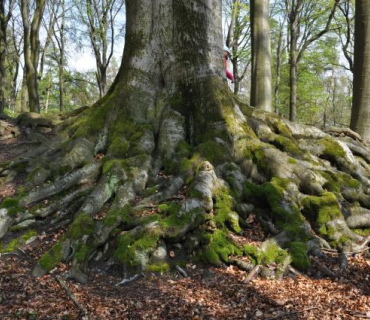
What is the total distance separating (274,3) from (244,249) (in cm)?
2626

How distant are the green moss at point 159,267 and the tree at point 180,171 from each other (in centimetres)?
1

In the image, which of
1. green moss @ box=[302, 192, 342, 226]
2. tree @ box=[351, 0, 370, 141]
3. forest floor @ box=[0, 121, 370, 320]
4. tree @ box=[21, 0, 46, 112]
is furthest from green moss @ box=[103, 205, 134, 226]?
tree @ box=[21, 0, 46, 112]

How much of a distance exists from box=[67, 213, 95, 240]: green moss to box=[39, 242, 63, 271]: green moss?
0.23m

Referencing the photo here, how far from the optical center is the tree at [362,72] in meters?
8.53

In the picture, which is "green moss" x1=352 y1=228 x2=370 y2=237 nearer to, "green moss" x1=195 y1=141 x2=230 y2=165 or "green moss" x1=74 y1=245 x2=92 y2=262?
"green moss" x1=195 y1=141 x2=230 y2=165

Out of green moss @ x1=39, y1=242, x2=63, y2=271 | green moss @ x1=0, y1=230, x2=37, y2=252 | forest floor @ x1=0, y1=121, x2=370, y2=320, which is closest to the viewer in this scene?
forest floor @ x1=0, y1=121, x2=370, y2=320

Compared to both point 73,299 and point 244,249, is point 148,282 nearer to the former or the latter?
point 73,299

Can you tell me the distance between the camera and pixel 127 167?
6.08m

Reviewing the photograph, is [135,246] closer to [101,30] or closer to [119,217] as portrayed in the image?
[119,217]

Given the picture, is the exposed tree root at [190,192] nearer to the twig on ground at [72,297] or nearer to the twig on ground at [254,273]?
the twig on ground at [254,273]

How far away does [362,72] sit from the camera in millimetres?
8711

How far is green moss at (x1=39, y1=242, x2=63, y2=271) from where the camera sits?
454 cm

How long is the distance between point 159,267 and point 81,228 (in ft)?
4.15

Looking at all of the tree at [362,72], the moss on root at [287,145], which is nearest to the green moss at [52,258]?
the moss on root at [287,145]
